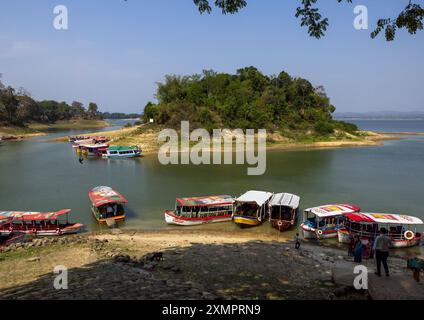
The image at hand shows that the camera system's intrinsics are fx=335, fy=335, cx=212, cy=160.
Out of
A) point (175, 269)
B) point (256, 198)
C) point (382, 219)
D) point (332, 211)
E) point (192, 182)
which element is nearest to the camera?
point (175, 269)

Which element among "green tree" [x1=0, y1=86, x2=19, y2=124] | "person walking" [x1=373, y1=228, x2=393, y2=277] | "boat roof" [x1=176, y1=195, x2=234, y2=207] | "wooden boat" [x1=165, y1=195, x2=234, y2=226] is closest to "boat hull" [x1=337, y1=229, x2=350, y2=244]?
"wooden boat" [x1=165, y1=195, x2=234, y2=226]

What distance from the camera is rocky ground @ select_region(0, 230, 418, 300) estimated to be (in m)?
10.5

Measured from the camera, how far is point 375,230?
853 inches

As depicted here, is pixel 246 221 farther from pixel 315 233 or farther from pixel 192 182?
pixel 192 182

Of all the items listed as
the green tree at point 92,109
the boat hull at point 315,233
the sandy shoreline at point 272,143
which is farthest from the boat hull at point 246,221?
the green tree at point 92,109

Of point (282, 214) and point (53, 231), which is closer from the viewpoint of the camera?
point (53, 231)

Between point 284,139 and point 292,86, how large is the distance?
26.2 metres

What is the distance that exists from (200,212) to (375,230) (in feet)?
40.2

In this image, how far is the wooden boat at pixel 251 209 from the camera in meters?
24.8

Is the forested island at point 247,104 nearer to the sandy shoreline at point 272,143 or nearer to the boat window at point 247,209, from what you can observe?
the sandy shoreline at point 272,143

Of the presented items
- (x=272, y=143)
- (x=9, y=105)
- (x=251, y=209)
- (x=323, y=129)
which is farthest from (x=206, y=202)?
(x=9, y=105)

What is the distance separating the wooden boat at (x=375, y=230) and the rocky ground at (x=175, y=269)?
233 centimetres

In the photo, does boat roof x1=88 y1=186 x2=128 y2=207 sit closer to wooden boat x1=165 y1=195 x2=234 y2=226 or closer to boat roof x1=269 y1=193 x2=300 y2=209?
wooden boat x1=165 y1=195 x2=234 y2=226
